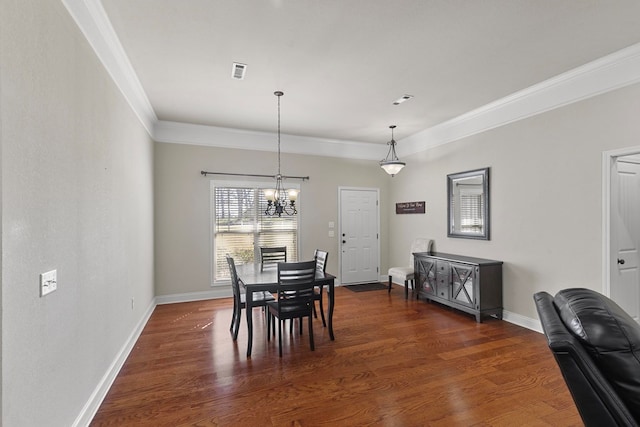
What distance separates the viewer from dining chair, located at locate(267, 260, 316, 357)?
324cm

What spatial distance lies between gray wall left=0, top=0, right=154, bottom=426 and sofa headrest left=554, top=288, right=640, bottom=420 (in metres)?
2.39

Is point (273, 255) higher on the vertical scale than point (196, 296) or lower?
higher

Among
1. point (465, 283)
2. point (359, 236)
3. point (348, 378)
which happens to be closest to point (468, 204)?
point (465, 283)

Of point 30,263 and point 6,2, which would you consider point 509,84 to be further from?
point 30,263

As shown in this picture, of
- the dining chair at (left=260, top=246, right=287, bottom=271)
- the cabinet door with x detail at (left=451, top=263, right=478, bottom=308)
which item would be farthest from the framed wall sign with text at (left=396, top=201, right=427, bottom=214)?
the dining chair at (left=260, top=246, right=287, bottom=271)

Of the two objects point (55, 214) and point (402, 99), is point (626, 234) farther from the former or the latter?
point (55, 214)

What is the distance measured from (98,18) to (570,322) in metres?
3.53

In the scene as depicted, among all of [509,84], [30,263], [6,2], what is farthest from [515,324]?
[6,2]

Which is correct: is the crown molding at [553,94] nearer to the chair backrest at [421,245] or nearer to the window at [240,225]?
the chair backrest at [421,245]

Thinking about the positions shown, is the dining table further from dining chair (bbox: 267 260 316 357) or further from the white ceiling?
the white ceiling

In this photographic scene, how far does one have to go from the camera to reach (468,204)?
192 inches

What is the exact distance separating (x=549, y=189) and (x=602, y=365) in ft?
10.7

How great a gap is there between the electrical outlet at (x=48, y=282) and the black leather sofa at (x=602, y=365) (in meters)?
2.37

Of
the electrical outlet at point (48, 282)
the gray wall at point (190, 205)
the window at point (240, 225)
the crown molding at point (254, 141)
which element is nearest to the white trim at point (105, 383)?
the electrical outlet at point (48, 282)
